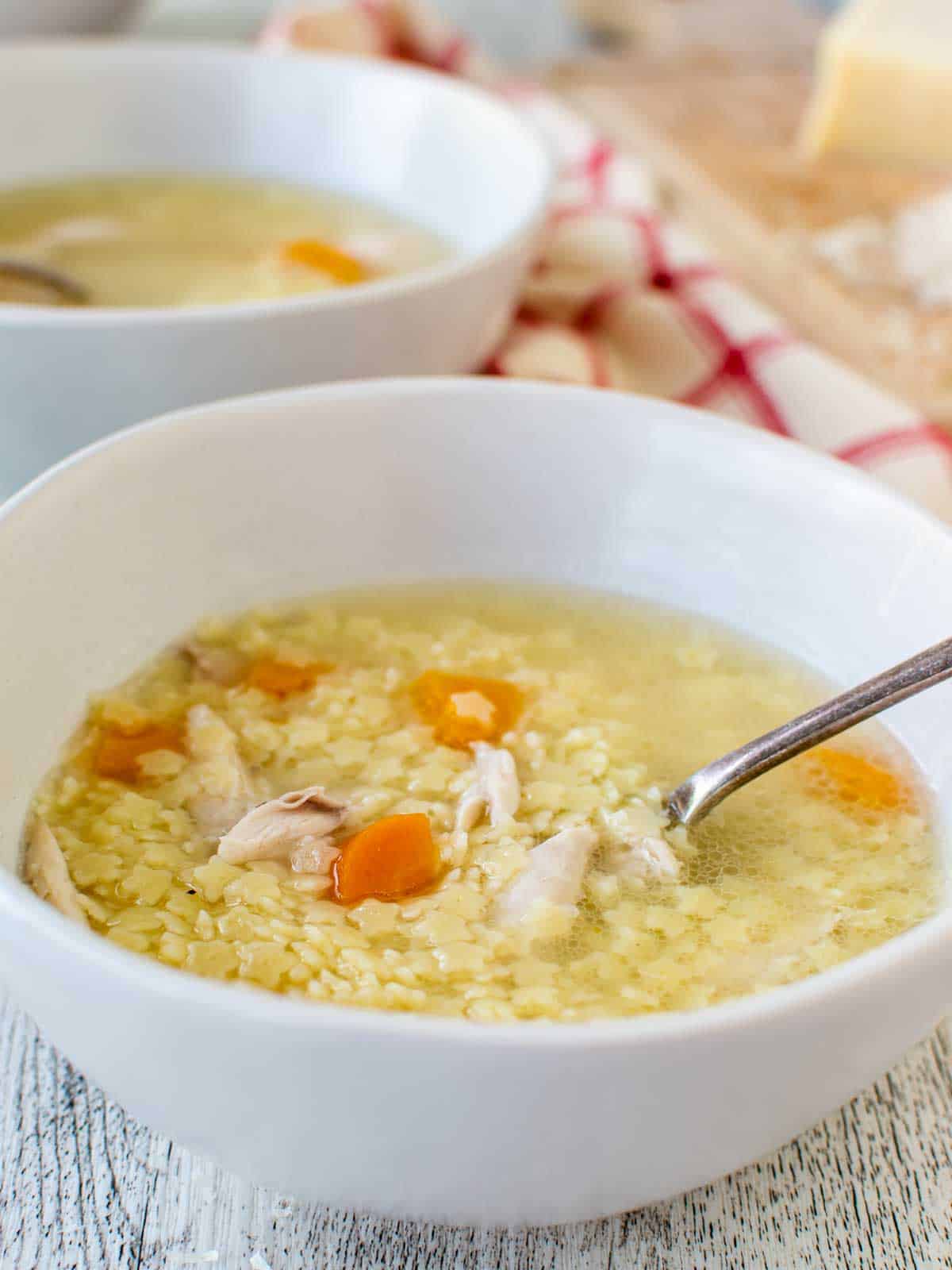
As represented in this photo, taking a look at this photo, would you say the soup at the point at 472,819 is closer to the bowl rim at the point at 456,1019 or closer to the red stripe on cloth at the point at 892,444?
the bowl rim at the point at 456,1019

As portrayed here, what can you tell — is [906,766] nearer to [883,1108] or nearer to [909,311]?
[883,1108]

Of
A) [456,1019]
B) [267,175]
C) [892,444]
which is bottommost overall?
[267,175]

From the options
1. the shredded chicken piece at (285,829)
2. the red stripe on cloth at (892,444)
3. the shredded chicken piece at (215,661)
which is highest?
the shredded chicken piece at (285,829)

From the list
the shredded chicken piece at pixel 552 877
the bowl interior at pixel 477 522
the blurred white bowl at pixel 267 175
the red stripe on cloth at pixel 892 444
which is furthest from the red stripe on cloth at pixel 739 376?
the shredded chicken piece at pixel 552 877

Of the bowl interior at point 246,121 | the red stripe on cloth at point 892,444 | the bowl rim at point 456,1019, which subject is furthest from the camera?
the bowl interior at point 246,121

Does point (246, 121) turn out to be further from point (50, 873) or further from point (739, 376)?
point (50, 873)

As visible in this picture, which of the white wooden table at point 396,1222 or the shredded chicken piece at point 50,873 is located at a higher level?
the shredded chicken piece at point 50,873

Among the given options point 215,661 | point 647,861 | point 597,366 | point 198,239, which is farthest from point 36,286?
point 647,861
